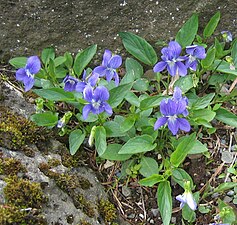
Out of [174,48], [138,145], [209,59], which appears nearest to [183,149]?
[138,145]

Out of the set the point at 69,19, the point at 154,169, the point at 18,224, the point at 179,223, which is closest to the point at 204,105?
the point at 154,169

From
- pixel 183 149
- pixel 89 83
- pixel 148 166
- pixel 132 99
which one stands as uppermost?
pixel 89 83

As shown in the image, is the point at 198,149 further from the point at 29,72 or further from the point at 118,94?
the point at 29,72

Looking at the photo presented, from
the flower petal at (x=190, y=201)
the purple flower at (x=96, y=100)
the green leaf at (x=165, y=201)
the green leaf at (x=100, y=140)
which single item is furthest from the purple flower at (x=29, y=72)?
the flower petal at (x=190, y=201)

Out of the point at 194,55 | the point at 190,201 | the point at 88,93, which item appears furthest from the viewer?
the point at 194,55

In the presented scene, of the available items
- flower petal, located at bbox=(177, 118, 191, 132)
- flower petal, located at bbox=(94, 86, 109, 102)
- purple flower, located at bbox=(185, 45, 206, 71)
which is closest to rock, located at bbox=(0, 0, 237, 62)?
purple flower, located at bbox=(185, 45, 206, 71)

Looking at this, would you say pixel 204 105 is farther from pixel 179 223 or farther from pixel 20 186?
pixel 20 186

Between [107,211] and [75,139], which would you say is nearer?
[107,211]

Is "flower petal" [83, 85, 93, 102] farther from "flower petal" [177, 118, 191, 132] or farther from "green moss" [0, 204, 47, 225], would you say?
"green moss" [0, 204, 47, 225]
